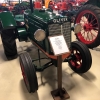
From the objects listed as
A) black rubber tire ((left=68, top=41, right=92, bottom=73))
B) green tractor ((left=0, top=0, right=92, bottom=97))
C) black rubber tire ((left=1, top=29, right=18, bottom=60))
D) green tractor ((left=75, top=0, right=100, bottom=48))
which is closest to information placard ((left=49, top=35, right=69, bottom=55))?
green tractor ((left=0, top=0, right=92, bottom=97))

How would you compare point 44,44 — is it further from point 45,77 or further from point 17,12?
point 17,12

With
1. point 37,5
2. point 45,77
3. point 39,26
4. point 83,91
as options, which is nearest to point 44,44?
point 39,26

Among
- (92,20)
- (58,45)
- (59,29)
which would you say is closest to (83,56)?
(59,29)

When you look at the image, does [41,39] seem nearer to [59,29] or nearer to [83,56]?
[59,29]

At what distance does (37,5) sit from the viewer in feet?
18.4

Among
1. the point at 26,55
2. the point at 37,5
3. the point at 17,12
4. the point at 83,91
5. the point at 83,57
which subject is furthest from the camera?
the point at 37,5

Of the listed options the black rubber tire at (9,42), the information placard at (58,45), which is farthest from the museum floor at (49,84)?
the information placard at (58,45)

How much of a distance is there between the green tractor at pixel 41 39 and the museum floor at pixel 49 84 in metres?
0.16

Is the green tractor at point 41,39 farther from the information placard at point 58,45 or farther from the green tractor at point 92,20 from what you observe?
the green tractor at point 92,20

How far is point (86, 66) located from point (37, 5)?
4.27 m

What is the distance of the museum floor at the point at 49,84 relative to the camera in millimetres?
1891

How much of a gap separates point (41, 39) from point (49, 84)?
84 centimetres

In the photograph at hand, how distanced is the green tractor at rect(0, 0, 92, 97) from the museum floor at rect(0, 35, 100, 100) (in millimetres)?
163

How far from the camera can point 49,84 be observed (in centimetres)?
211
